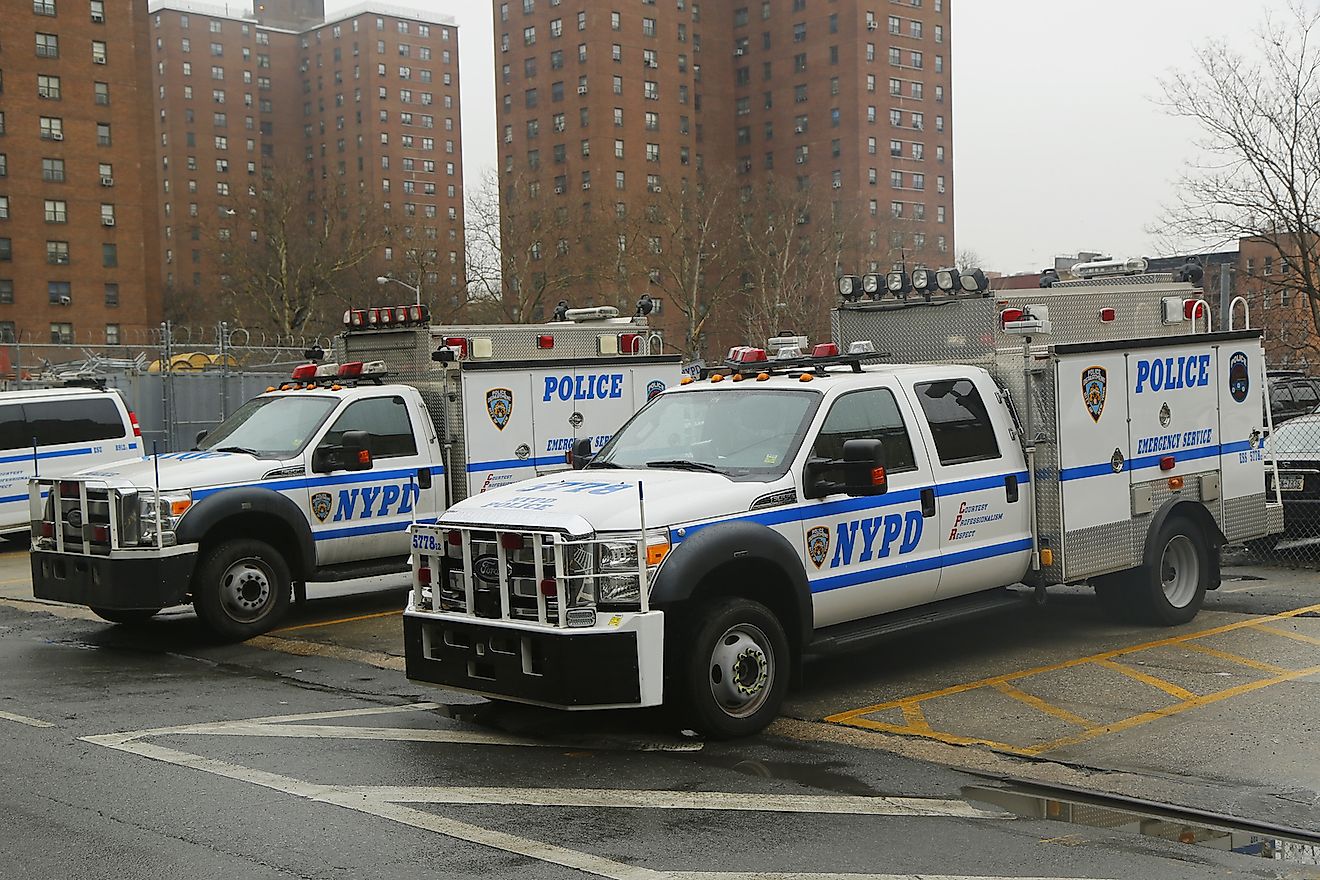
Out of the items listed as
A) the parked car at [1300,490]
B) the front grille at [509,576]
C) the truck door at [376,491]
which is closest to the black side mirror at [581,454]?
the front grille at [509,576]

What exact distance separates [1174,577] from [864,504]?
11.8 ft

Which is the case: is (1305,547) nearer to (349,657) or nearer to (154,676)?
(349,657)

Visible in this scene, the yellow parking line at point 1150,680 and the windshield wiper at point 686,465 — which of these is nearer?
the windshield wiper at point 686,465

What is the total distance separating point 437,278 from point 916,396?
75.1 metres

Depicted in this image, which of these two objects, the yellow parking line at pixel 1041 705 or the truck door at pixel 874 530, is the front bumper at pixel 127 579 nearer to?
the truck door at pixel 874 530

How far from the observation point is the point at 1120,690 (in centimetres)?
869

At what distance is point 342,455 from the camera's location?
11.9 meters

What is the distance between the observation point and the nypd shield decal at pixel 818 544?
8.22 metres

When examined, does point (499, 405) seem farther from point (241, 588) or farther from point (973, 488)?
point (973, 488)

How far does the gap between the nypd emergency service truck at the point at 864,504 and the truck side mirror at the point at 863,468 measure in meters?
0.02

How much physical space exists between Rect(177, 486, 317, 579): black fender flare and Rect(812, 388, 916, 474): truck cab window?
16.3 ft

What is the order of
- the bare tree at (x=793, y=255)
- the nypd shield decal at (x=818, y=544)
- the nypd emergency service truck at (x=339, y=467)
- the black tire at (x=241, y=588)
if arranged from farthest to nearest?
1. the bare tree at (x=793, y=255)
2. the black tire at (x=241, y=588)
3. the nypd emergency service truck at (x=339, y=467)
4. the nypd shield decal at (x=818, y=544)

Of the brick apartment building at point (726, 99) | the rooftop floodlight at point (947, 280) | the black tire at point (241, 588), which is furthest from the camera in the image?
the brick apartment building at point (726, 99)

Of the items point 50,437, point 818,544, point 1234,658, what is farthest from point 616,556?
point 50,437
